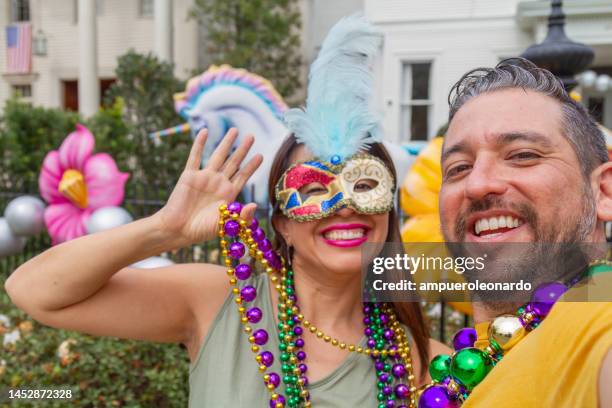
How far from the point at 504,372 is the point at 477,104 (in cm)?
64

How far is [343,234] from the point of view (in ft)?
5.90

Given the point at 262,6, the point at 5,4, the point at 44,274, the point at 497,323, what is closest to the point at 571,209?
the point at 497,323

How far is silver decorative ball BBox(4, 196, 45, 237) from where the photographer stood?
17.6ft

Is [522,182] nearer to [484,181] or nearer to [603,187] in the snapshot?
[484,181]

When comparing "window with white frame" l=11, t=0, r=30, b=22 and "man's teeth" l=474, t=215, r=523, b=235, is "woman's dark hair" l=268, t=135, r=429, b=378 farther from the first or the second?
"window with white frame" l=11, t=0, r=30, b=22

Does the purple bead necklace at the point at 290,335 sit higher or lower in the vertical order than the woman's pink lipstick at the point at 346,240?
lower

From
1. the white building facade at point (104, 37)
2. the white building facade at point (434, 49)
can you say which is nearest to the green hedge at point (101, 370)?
the white building facade at point (434, 49)

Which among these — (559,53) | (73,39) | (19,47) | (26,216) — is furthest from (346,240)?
(19,47)

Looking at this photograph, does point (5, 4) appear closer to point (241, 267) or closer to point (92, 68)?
point (92, 68)

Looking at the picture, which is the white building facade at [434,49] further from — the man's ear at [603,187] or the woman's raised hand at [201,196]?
the man's ear at [603,187]

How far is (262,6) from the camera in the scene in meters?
12.5

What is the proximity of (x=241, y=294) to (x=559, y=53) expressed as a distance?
8.29 feet

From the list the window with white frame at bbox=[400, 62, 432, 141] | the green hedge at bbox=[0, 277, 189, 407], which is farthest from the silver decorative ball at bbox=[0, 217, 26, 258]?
the window with white frame at bbox=[400, 62, 432, 141]

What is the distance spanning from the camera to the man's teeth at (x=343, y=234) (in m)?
1.79
